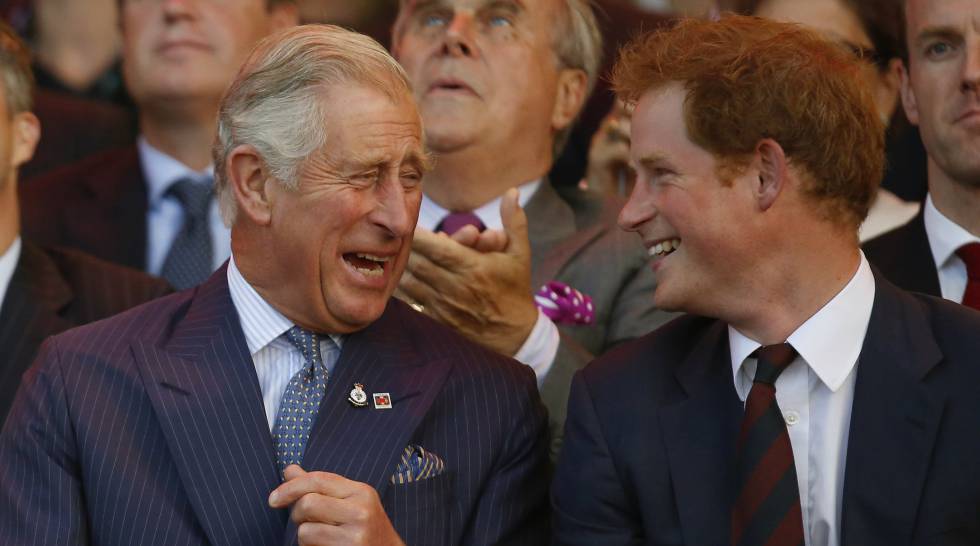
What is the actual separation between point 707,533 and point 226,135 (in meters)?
1.16

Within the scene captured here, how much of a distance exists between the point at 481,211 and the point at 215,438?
1254mm

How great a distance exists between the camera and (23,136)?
157 inches

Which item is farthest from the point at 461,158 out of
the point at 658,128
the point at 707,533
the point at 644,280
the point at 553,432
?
the point at 707,533

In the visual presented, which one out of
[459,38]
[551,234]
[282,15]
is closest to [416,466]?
[551,234]

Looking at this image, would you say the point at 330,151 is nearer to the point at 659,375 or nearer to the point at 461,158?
the point at 659,375

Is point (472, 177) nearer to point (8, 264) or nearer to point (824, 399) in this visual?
point (8, 264)

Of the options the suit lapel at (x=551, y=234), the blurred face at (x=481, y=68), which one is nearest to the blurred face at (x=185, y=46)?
the blurred face at (x=481, y=68)

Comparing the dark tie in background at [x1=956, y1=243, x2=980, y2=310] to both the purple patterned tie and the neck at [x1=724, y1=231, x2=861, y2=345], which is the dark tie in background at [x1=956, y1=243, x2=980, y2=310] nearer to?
the neck at [x1=724, y1=231, x2=861, y2=345]

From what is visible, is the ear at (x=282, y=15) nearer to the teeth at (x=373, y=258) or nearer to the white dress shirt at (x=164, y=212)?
the white dress shirt at (x=164, y=212)

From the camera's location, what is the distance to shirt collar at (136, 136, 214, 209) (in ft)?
14.9

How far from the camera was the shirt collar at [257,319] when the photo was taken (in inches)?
119

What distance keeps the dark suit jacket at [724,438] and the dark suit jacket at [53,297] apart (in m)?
1.27

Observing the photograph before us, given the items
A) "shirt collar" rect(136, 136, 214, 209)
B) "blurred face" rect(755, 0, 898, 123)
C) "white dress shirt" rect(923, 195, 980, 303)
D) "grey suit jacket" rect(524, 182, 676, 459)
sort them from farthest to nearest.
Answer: "shirt collar" rect(136, 136, 214, 209) < "blurred face" rect(755, 0, 898, 123) < "grey suit jacket" rect(524, 182, 676, 459) < "white dress shirt" rect(923, 195, 980, 303)

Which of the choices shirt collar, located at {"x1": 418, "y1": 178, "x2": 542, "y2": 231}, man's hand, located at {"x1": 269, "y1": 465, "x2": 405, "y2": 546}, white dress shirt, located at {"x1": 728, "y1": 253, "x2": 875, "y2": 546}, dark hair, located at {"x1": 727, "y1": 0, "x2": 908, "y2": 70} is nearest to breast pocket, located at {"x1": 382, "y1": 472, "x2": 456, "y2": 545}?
man's hand, located at {"x1": 269, "y1": 465, "x2": 405, "y2": 546}
